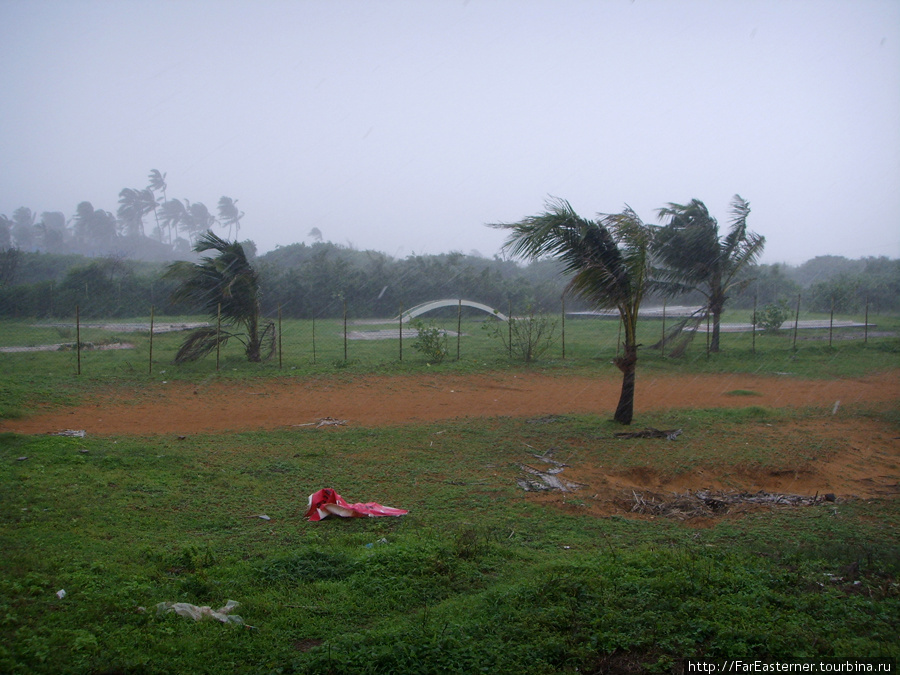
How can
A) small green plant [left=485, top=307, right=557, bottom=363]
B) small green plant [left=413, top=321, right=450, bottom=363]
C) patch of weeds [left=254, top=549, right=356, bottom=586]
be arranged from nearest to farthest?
1. patch of weeds [left=254, top=549, right=356, bottom=586]
2. small green plant [left=413, top=321, right=450, bottom=363]
3. small green plant [left=485, top=307, right=557, bottom=363]

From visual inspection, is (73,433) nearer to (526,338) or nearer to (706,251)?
(526,338)

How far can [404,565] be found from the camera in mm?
4461

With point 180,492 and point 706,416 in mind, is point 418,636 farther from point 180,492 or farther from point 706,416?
point 706,416

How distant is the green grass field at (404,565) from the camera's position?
10.5 feet

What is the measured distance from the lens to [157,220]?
335 feet

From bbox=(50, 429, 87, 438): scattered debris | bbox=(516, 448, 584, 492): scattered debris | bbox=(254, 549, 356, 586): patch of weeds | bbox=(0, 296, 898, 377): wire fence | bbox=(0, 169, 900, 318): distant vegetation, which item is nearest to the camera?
bbox=(254, 549, 356, 586): patch of weeds

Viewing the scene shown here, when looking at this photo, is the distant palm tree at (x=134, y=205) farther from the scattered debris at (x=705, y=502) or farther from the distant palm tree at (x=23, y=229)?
the scattered debris at (x=705, y=502)

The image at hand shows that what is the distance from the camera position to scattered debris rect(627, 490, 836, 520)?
6.32 m

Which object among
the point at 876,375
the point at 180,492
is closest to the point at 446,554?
the point at 180,492

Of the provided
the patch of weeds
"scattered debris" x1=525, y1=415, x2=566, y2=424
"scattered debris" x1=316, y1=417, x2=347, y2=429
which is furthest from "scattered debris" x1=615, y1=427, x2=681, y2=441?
the patch of weeds

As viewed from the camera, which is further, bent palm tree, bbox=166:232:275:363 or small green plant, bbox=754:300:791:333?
small green plant, bbox=754:300:791:333

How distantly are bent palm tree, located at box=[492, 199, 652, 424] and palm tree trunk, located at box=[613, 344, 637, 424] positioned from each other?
0.06ft

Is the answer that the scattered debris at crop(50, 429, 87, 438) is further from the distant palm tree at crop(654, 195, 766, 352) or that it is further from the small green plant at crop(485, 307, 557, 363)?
the distant palm tree at crop(654, 195, 766, 352)

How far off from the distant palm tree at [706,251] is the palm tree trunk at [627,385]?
9.65 meters
